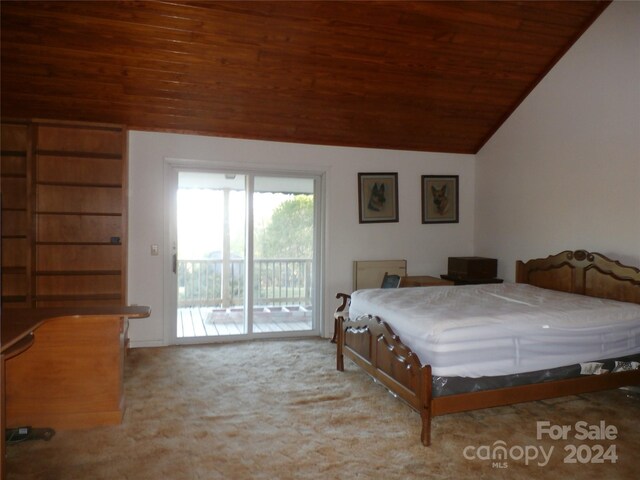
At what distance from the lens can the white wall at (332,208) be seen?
4691 millimetres

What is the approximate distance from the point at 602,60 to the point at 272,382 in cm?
416

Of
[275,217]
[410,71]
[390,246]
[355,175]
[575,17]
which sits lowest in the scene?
[390,246]

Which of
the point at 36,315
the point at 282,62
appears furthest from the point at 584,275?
the point at 36,315

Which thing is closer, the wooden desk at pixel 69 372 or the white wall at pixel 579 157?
the wooden desk at pixel 69 372

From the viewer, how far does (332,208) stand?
5273 mm

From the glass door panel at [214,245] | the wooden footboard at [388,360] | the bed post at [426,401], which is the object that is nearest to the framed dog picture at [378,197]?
the glass door panel at [214,245]

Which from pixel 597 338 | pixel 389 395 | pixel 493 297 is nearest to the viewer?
pixel 597 338

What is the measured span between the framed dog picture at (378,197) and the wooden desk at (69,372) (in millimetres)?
3174

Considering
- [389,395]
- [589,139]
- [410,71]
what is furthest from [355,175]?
[389,395]

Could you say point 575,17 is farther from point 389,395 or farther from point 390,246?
point 389,395

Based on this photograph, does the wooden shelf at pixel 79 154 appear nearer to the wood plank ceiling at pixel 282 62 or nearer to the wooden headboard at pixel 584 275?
the wood plank ceiling at pixel 282 62

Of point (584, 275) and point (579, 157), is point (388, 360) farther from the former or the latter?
point (579, 157)

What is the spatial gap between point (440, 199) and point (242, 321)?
3.01m

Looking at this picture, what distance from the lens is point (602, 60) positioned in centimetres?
396
